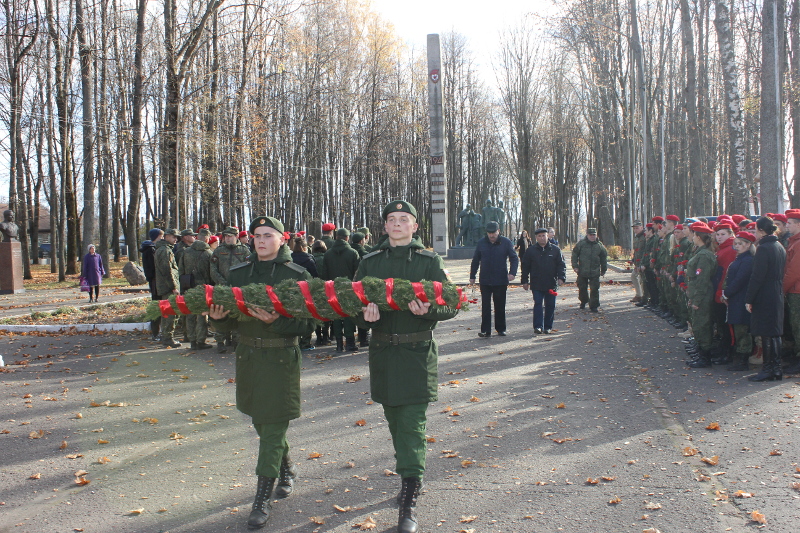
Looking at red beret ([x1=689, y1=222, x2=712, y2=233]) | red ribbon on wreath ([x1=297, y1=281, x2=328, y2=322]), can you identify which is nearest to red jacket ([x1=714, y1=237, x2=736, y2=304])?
red beret ([x1=689, y1=222, x2=712, y2=233])

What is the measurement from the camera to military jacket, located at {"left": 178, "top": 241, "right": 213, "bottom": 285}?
1152cm

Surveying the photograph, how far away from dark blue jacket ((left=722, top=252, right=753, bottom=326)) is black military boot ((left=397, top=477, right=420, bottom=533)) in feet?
20.0

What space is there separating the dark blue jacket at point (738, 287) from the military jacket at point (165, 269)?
30.0 feet

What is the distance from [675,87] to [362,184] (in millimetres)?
23836

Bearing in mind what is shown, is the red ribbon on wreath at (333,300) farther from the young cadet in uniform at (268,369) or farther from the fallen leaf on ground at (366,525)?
the fallen leaf on ground at (366,525)

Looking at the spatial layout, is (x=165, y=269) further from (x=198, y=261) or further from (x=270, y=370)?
(x=270, y=370)

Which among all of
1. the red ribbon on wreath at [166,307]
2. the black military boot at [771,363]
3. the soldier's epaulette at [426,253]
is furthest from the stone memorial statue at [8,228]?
the black military boot at [771,363]

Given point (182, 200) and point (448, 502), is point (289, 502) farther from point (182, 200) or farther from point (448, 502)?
point (182, 200)

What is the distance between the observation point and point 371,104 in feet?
148

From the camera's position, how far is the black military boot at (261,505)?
13.9 feet

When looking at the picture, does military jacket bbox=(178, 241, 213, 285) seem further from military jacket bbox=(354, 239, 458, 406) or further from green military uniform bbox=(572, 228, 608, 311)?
green military uniform bbox=(572, 228, 608, 311)

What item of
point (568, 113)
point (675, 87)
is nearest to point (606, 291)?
point (675, 87)

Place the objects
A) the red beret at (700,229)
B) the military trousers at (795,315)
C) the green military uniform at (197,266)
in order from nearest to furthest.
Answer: the military trousers at (795,315), the red beret at (700,229), the green military uniform at (197,266)

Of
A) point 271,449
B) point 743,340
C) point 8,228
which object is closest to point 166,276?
point 271,449
